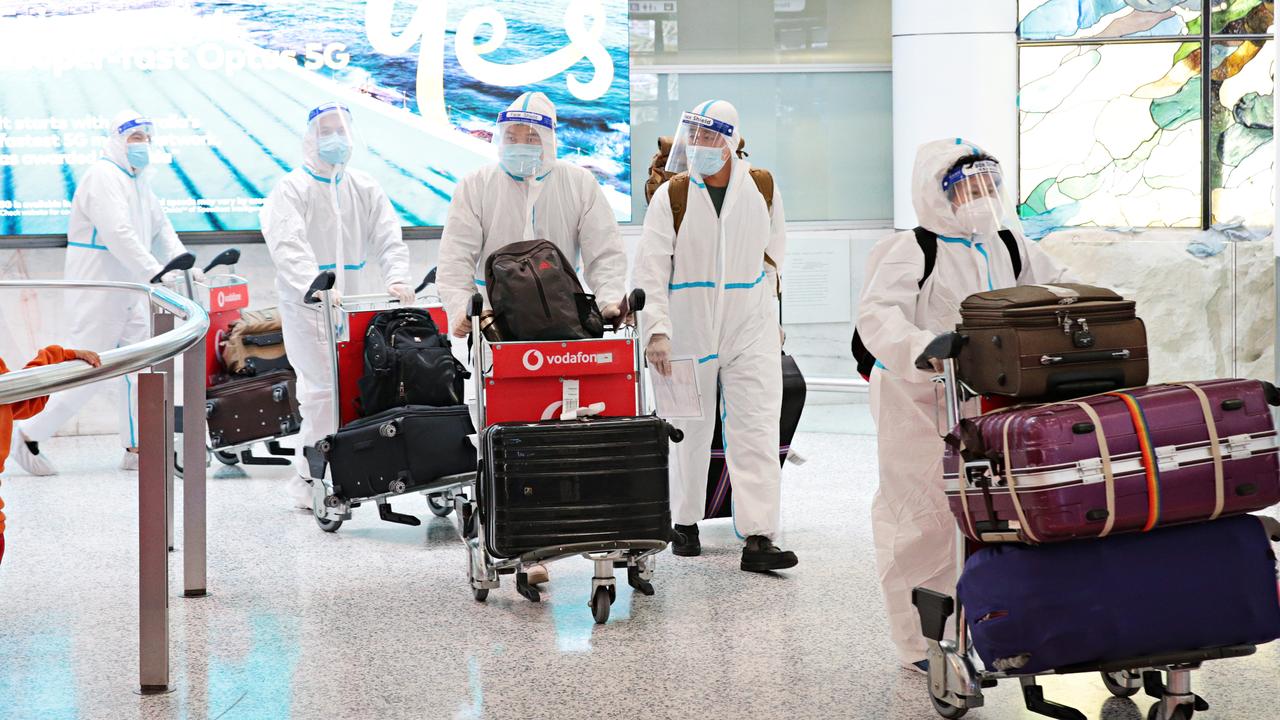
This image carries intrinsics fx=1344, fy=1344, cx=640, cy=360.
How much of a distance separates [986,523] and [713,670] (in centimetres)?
111

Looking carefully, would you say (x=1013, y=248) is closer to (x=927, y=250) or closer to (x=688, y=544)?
(x=927, y=250)

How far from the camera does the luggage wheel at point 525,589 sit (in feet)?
13.9

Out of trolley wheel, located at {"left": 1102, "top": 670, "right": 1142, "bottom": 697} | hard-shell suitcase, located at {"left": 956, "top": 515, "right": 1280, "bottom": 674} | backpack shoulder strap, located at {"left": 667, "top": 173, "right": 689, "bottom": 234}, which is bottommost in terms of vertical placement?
trolley wheel, located at {"left": 1102, "top": 670, "right": 1142, "bottom": 697}

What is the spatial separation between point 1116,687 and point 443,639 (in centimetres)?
184

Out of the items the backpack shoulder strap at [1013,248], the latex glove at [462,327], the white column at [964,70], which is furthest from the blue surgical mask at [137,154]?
the backpack shoulder strap at [1013,248]

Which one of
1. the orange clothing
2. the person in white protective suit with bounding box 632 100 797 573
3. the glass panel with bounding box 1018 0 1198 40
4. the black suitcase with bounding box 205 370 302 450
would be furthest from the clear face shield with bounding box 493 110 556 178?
the glass panel with bounding box 1018 0 1198 40

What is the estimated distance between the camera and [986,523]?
8.84 ft

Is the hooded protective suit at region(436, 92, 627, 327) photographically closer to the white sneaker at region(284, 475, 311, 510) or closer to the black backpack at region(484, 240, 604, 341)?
the black backpack at region(484, 240, 604, 341)

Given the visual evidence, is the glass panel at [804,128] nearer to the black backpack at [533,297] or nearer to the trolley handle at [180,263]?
the trolley handle at [180,263]

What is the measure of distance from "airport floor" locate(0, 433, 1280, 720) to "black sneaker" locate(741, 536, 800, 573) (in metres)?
0.05

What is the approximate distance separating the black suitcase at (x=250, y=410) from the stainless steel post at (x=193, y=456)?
1978 mm

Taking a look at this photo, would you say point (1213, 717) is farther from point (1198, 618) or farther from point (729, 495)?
point (729, 495)

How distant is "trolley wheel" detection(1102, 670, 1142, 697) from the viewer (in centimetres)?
317

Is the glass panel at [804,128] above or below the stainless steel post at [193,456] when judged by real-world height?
above
